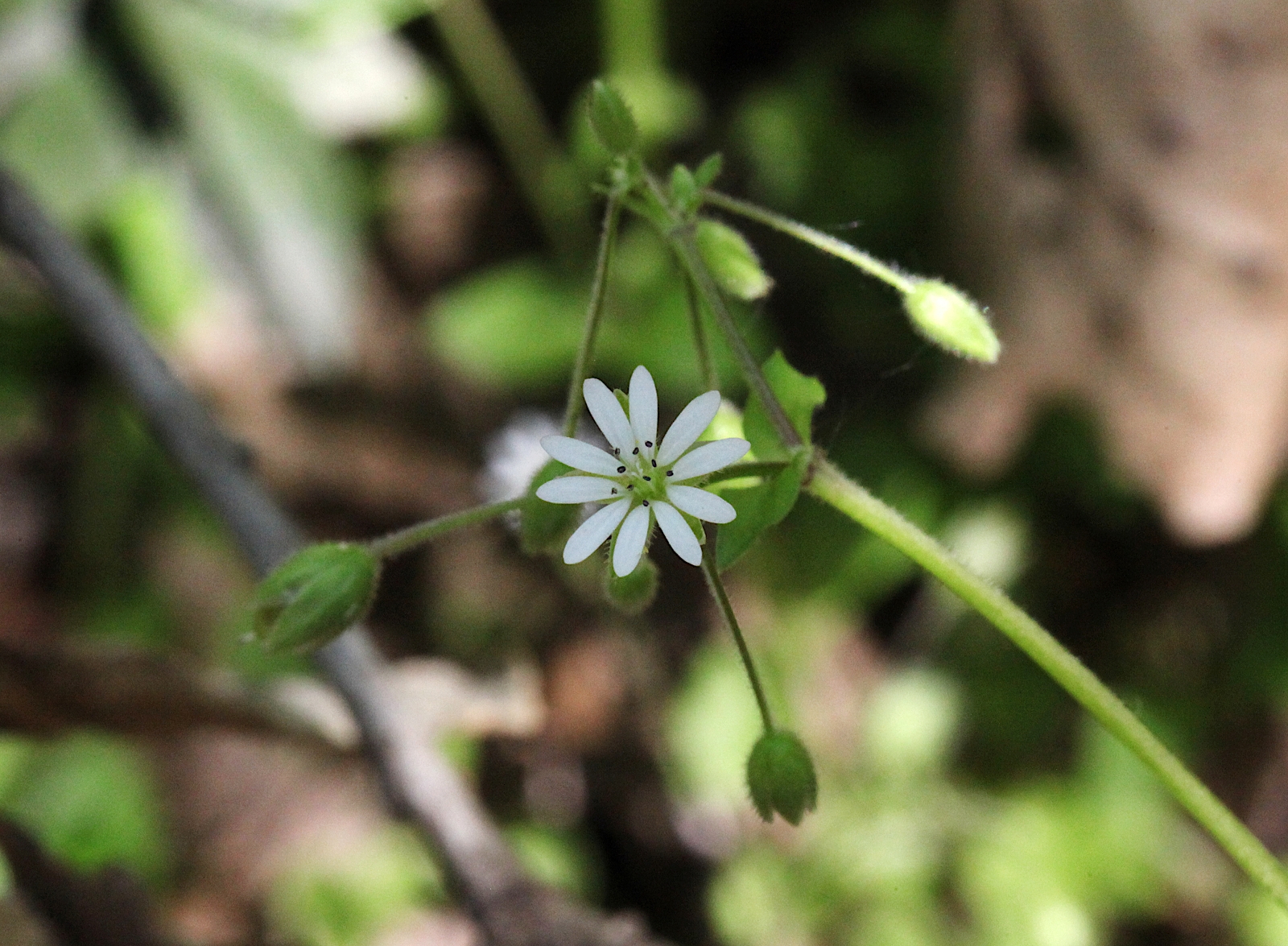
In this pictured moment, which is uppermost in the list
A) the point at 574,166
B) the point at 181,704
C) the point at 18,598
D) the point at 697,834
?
the point at 574,166

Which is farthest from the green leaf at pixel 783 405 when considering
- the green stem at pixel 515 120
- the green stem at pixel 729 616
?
the green stem at pixel 515 120

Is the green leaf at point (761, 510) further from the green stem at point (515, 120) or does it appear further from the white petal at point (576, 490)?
the green stem at point (515, 120)

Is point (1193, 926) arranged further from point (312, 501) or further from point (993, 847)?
point (312, 501)

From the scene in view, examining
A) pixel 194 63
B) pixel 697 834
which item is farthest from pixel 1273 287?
pixel 194 63

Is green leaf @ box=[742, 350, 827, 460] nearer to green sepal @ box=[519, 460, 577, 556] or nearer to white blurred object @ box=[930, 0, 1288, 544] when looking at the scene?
green sepal @ box=[519, 460, 577, 556]

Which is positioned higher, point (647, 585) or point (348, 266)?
point (348, 266)

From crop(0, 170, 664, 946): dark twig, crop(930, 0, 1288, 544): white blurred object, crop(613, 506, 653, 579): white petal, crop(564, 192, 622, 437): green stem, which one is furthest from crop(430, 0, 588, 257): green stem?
crop(613, 506, 653, 579): white petal
